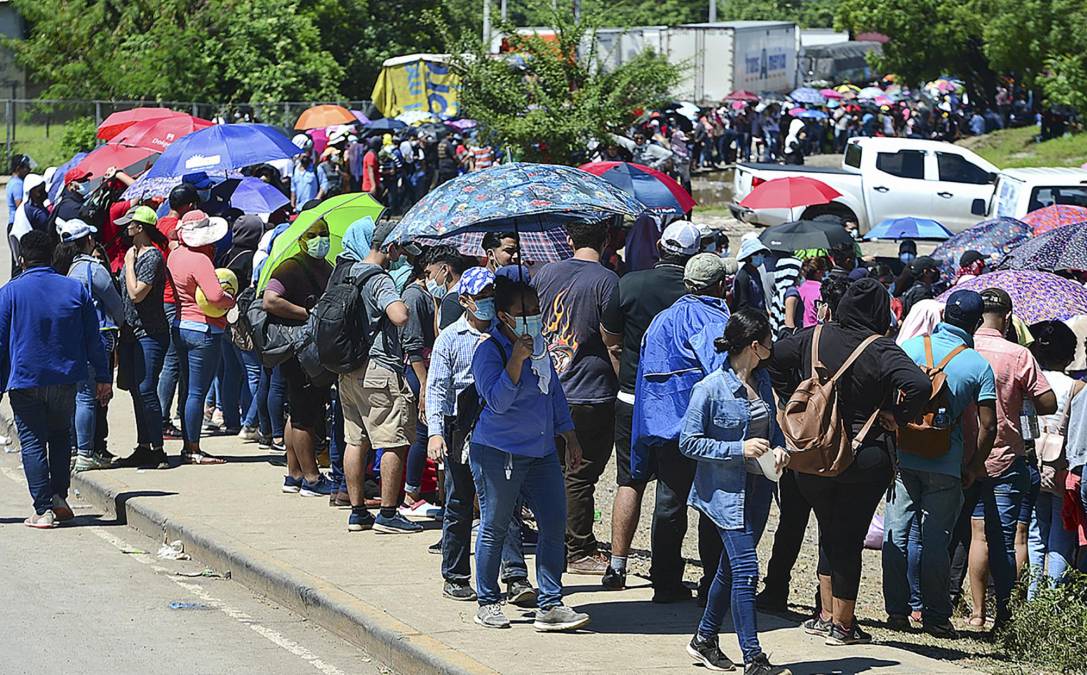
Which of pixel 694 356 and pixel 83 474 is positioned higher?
pixel 694 356

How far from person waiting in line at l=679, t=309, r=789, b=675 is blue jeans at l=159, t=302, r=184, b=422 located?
5.97m

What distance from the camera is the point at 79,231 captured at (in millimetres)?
11039

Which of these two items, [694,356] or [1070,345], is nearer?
[694,356]

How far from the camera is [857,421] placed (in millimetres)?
7180

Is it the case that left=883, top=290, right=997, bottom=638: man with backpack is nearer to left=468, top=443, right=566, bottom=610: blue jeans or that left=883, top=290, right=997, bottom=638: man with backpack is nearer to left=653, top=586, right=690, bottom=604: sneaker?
left=653, top=586, right=690, bottom=604: sneaker

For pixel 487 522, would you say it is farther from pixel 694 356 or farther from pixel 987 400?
pixel 987 400

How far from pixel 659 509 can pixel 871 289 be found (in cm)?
156

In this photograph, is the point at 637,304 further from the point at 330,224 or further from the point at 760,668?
the point at 330,224

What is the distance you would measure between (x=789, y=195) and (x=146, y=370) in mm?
10491

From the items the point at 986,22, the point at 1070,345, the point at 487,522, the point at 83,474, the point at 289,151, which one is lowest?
the point at 83,474

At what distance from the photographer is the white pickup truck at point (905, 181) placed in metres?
25.5

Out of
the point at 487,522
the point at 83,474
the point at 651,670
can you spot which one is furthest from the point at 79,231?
the point at 651,670

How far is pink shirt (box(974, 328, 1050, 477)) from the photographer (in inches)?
322

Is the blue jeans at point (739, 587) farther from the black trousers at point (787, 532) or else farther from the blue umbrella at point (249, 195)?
the blue umbrella at point (249, 195)
